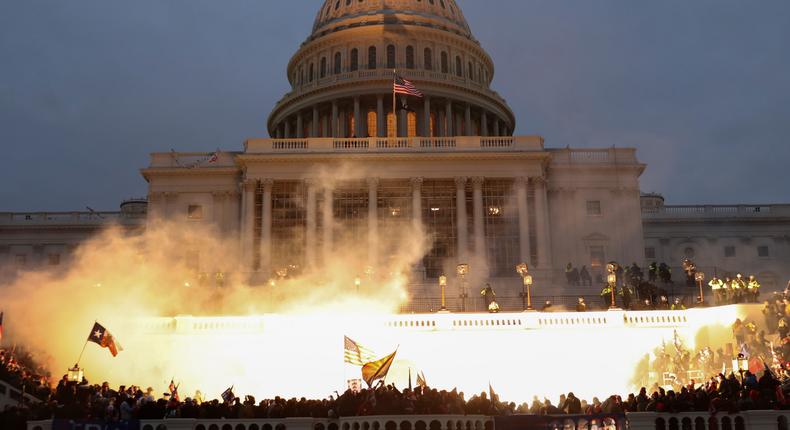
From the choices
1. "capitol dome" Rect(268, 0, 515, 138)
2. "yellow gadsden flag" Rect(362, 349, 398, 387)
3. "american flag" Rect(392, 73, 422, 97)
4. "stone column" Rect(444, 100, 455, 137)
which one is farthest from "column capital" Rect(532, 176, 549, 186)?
"yellow gadsden flag" Rect(362, 349, 398, 387)

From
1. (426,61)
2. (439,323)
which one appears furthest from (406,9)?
(439,323)

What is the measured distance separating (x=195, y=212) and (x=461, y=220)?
18.2 metres

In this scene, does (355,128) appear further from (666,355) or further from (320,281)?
(666,355)

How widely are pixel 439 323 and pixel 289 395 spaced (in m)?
6.96

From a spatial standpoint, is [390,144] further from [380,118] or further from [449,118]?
[449,118]

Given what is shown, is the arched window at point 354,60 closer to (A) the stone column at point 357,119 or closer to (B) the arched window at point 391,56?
(B) the arched window at point 391,56

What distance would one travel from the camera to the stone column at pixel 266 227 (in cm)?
5781

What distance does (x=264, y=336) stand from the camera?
1507 inches

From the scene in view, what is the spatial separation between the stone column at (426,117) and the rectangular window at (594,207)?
67.5 ft

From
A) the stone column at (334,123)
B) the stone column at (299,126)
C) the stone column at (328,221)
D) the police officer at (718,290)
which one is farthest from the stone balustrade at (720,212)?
the police officer at (718,290)

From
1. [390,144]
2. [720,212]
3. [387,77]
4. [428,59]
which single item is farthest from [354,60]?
[720,212]

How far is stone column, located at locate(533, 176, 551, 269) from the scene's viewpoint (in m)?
57.5

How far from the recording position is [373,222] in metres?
58.4

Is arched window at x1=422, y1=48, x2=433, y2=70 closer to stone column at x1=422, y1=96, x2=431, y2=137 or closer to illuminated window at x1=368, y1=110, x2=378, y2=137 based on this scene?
stone column at x1=422, y1=96, x2=431, y2=137
